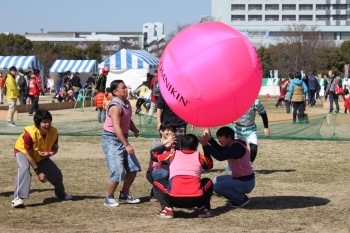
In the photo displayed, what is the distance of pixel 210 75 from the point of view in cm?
717

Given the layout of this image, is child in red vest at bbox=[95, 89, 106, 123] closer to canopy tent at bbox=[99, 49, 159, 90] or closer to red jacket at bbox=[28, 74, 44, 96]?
red jacket at bbox=[28, 74, 44, 96]

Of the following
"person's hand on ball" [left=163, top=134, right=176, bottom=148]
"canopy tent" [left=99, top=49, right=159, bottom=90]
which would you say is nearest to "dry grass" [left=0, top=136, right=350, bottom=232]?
"person's hand on ball" [left=163, top=134, right=176, bottom=148]

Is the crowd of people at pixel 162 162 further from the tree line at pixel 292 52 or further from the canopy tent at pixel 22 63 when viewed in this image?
the tree line at pixel 292 52

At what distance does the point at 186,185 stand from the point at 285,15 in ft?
360

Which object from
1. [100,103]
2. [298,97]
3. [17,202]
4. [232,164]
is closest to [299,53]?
[298,97]

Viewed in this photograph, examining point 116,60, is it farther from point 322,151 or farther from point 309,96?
point 322,151

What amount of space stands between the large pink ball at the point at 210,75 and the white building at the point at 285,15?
105m

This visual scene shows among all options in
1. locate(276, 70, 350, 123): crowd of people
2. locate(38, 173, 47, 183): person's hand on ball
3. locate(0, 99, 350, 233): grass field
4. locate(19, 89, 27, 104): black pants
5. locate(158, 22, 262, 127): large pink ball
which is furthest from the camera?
locate(19, 89, 27, 104): black pants

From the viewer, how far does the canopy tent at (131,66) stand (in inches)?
1598

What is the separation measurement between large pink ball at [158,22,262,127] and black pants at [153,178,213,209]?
0.87m

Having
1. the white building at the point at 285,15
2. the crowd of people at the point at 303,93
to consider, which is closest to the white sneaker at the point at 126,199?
the crowd of people at the point at 303,93

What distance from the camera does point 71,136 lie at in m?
17.8

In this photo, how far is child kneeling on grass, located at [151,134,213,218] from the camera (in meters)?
7.94

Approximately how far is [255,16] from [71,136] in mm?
100955
